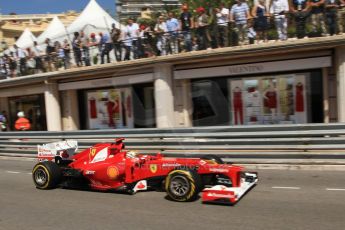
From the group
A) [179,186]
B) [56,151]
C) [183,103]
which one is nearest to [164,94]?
[183,103]

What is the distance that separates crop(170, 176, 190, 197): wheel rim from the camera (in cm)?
713

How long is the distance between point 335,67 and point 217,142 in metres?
5.33

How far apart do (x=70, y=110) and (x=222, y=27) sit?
33.2ft

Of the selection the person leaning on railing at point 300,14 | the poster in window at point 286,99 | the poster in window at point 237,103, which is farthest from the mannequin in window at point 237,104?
the person leaning on railing at point 300,14

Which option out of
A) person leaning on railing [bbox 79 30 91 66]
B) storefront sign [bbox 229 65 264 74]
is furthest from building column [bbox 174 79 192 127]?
person leaning on railing [bbox 79 30 91 66]

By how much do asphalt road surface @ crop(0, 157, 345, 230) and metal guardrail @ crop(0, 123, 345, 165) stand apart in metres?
0.82

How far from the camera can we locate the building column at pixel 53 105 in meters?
20.5

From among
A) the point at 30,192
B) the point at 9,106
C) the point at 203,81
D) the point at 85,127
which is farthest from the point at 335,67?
the point at 9,106

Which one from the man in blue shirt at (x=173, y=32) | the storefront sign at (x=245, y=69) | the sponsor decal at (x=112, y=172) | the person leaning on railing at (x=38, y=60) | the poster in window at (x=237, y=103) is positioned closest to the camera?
the sponsor decal at (x=112, y=172)

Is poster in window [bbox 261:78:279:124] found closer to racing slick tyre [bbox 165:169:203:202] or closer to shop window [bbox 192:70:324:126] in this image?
shop window [bbox 192:70:324:126]

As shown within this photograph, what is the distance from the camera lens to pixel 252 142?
405 inches

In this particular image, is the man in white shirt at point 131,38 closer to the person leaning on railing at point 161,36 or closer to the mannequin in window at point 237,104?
the person leaning on railing at point 161,36

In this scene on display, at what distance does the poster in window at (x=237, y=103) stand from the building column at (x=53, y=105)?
9.10 metres

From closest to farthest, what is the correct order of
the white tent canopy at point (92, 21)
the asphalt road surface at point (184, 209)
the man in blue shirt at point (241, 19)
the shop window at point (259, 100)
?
the asphalt road surface at point (184, 209) → the man in blue shirt at point (241, 19) → the shop window at point (259, 100) → the white tent canopy at point (92, 21)
